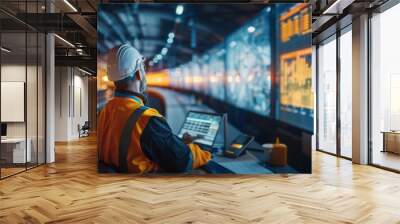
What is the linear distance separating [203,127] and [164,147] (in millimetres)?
758

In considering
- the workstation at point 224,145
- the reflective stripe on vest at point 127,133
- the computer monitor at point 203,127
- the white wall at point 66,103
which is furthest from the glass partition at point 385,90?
the white wall at point 66,103

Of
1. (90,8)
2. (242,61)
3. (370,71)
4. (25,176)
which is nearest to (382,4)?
(370,71)

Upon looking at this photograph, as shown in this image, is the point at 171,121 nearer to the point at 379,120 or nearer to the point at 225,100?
the point at 225,100

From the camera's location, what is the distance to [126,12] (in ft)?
21.2

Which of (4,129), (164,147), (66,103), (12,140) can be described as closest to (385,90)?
(164,147)

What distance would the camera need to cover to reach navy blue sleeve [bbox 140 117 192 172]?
6.30 m

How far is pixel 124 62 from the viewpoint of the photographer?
6.48 meters

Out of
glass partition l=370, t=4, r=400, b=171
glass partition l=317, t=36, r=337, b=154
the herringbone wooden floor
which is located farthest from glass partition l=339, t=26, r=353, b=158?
the herringbone wooden floor

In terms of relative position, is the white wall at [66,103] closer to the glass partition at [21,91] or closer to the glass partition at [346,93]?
the glass partition at [21,91]

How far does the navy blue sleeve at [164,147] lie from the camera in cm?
630

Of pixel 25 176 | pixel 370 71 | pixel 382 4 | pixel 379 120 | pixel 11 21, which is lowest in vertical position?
pixel 25 176

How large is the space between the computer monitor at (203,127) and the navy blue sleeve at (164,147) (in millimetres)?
210

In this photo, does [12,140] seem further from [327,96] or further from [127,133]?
[327,96]

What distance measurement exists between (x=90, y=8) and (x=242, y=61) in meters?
4.84
